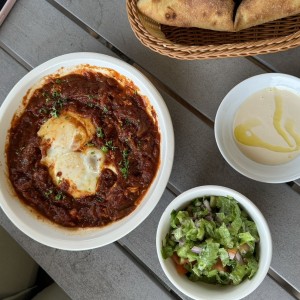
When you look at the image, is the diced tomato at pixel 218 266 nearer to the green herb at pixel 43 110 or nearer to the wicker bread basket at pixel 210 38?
the wicker bread basket at pixel 210 38

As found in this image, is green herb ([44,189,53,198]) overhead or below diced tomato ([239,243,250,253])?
overhead

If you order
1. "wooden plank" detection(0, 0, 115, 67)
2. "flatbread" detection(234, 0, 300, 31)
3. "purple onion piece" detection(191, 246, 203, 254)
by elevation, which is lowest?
"purple onion piece" detection(191, 246, 203, 254)

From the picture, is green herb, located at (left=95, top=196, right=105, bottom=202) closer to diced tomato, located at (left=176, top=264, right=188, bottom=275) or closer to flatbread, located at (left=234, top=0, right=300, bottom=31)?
diced tomato, located at (left=176, top=264, right=188, bottom=275)

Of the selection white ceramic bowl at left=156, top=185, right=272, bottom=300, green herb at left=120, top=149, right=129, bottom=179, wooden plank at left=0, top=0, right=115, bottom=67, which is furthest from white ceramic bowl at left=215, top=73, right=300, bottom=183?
wooden plank at left=0, top=0, right=115, bottom=67

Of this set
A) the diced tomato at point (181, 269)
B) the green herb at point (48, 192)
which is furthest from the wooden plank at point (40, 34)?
the diced tomato at point (181, 269)

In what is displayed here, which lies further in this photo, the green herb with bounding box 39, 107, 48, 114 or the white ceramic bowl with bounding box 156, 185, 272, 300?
the green herb with bounding box 39, 107, 48, 114

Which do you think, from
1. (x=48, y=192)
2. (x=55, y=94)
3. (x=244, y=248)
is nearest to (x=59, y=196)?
(x=48, y=192)

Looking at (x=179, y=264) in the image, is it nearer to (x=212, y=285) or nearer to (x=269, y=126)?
(x=212, y=285)
